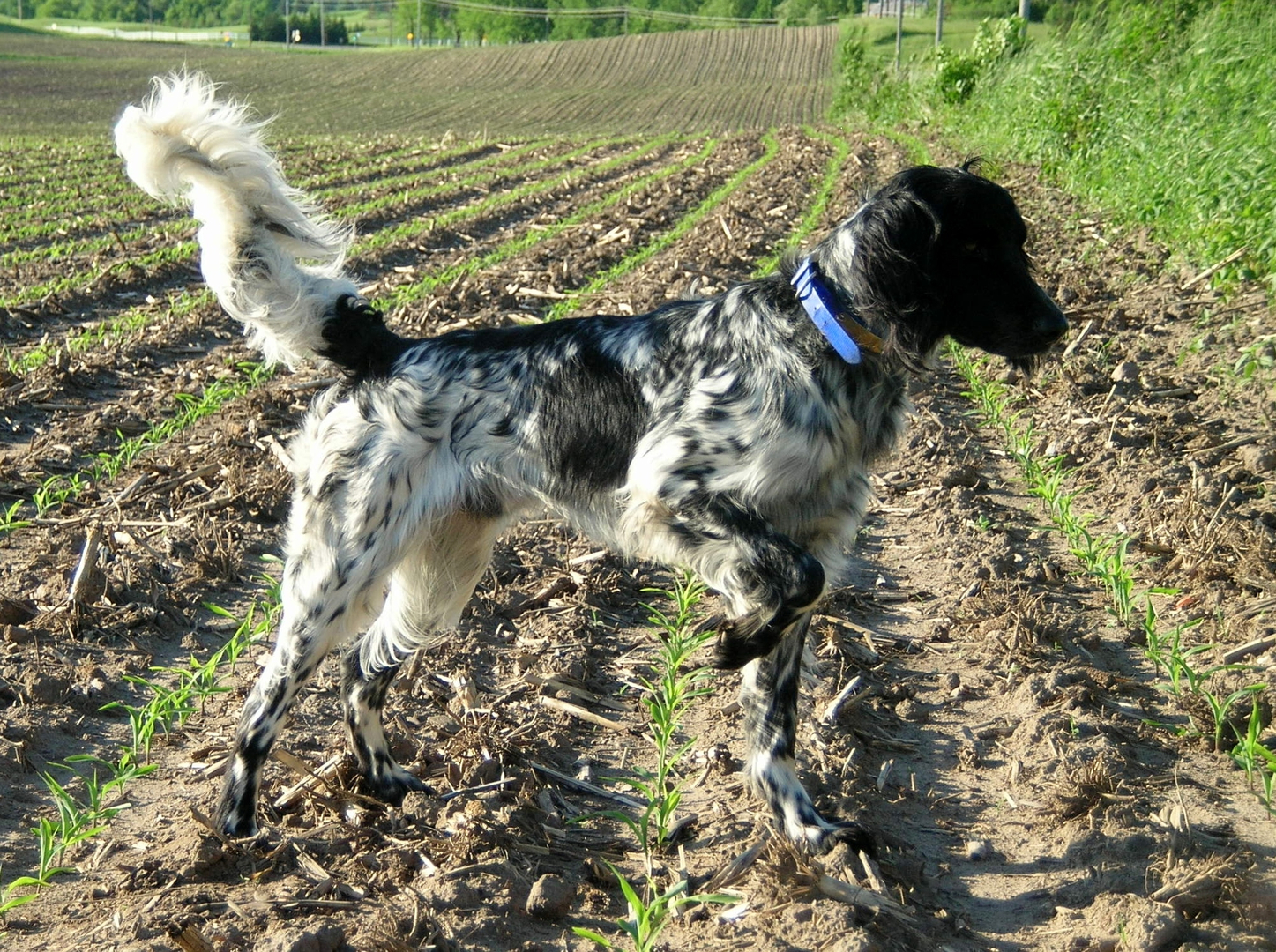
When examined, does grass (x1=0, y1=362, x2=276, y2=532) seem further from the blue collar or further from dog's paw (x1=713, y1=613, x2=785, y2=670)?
the blue collar

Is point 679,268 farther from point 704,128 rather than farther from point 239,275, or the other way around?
point 704,128

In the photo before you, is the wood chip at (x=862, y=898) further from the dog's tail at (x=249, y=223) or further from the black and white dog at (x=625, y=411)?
the dog's tail at (x=249, y=223)

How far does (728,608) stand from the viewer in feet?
12.4

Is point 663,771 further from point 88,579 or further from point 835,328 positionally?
point 88,579

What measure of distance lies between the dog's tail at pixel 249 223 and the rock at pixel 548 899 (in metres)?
1.70

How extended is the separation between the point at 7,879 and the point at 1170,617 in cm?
426

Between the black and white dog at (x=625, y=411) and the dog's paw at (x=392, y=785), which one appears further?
the dog's paw at (x=392, y=785)

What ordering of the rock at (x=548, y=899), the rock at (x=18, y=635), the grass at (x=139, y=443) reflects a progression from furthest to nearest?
the grass at (x=139, y=443) < the rock at (x=18, y=635) < the rock at (x=548, y=899)

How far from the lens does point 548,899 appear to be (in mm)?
3232

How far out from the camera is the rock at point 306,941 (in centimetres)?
291

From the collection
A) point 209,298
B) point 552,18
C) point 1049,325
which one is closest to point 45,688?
point 1049,325

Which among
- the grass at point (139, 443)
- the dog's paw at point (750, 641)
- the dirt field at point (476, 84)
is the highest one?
the dog's paw at point (750, 641)

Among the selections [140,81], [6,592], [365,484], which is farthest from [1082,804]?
[140,81]

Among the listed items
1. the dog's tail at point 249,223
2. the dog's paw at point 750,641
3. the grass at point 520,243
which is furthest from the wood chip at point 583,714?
the grass at point 520,243
